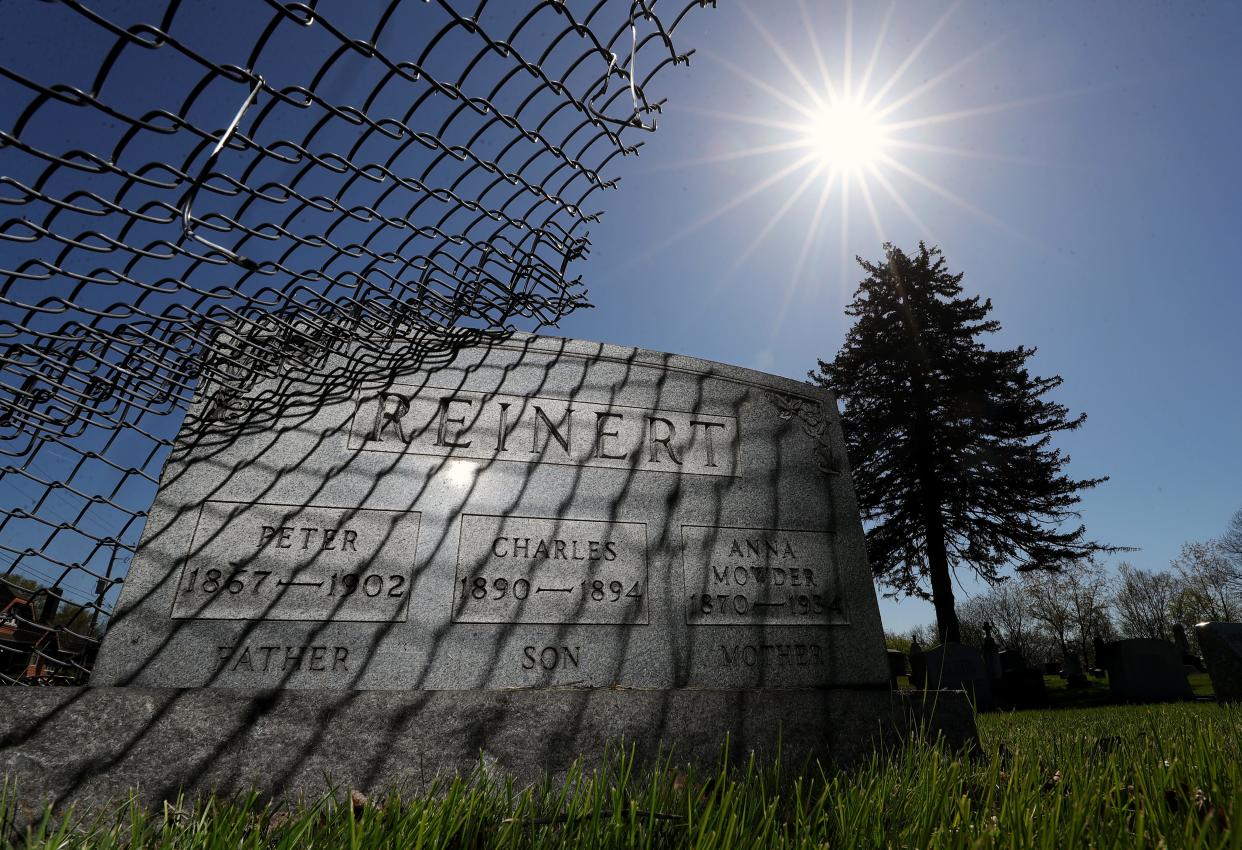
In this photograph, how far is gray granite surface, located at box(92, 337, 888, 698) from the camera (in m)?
2.76

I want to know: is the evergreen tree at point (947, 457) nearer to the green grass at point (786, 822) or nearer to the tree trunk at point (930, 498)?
the tree trunk at point (930, 498)

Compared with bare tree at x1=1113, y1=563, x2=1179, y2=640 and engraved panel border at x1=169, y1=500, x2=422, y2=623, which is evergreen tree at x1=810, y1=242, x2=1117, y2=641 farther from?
bare tree at x1=1113, y1=563, x2=1179, y2=640

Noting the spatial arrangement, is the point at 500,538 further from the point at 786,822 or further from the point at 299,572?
the point at 786,822

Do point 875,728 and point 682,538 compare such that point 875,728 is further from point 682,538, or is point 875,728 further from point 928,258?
point 928,258

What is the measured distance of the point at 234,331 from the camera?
3.21 m

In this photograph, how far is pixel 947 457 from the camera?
18.8 metres

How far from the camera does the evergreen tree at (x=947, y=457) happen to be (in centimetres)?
1866

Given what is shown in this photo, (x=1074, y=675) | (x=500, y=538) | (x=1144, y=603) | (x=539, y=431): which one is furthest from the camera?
(x=1144, y=603)

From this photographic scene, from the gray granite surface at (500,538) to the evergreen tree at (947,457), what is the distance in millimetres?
15886

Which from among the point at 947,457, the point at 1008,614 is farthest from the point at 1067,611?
the point at 947,457

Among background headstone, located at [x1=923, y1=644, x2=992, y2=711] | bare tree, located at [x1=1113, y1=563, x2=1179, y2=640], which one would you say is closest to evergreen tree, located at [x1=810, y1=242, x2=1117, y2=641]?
background headstone, located at [x1=923, y1=644, x2=992, y2=711]

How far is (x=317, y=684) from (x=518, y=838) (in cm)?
172

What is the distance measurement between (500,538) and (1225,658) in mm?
9620

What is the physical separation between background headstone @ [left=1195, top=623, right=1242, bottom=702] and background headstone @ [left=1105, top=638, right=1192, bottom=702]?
4.73m
